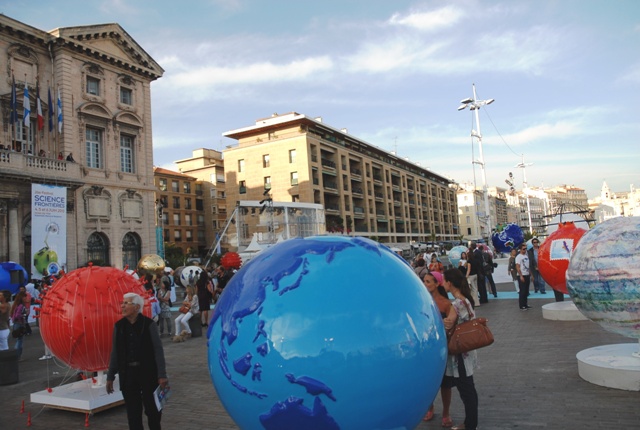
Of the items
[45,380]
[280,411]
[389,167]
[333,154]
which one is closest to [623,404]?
[280,411]

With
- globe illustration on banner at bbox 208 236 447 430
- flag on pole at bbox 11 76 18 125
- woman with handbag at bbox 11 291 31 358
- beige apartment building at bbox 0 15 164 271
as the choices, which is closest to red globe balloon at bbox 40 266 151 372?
globe illustration on banner at bbox 208 236 447 430

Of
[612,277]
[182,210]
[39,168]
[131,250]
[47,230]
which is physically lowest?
[612,277]

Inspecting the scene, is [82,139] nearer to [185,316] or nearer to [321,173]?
[185,316]

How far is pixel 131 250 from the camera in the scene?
3316 cm

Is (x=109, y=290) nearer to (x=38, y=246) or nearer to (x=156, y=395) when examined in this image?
(x=156, y=395)

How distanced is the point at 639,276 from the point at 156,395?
5.82m

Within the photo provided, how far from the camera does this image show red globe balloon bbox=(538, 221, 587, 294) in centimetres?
1114

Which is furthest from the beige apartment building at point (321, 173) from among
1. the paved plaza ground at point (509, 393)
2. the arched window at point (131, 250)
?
the paved plaza ground at point (509, 393)

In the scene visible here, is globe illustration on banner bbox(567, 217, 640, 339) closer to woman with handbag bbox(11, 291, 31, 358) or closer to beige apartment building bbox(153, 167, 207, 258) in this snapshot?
woman with handbag bbox(11, 291, 31, 358)

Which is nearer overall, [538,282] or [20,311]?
[20,311]

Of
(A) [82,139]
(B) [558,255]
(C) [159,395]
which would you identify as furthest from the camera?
(A) [82,139]

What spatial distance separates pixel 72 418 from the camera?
6699 mm

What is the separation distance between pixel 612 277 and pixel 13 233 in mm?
28206

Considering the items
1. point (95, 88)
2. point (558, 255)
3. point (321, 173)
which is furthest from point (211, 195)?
point (558, 255)
